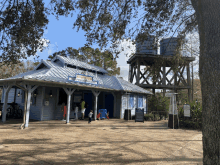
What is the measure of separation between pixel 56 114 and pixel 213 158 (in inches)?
497

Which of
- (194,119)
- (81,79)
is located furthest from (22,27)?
(194,119)

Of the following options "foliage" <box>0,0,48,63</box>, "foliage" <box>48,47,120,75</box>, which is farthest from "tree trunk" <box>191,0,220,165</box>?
"foliage" <box>48,47,120,75</box>

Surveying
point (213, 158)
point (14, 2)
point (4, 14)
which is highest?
point (14, 2)

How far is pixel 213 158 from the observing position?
3.21 metres

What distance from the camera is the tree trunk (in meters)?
3.26

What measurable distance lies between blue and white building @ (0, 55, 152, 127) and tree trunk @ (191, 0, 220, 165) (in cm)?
651

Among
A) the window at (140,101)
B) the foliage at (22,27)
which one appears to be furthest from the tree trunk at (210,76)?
the window at (140,101)

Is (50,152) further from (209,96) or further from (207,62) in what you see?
(207,62)

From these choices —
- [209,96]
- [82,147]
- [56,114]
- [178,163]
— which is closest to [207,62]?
[209,96]

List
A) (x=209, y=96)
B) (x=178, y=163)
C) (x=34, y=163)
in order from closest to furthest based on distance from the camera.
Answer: (x=209, y=96) → (x=34, y=163) → (x=178, y=163)

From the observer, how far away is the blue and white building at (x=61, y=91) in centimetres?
1049

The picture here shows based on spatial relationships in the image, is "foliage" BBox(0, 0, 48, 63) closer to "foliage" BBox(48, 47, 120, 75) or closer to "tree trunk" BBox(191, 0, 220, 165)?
"tree trunk" BBox(191, 0, 220, 165)

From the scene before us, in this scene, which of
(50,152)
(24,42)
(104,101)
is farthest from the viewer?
(104,101)

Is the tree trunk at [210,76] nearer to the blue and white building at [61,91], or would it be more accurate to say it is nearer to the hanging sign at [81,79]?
the blue and white building at [61,91]
